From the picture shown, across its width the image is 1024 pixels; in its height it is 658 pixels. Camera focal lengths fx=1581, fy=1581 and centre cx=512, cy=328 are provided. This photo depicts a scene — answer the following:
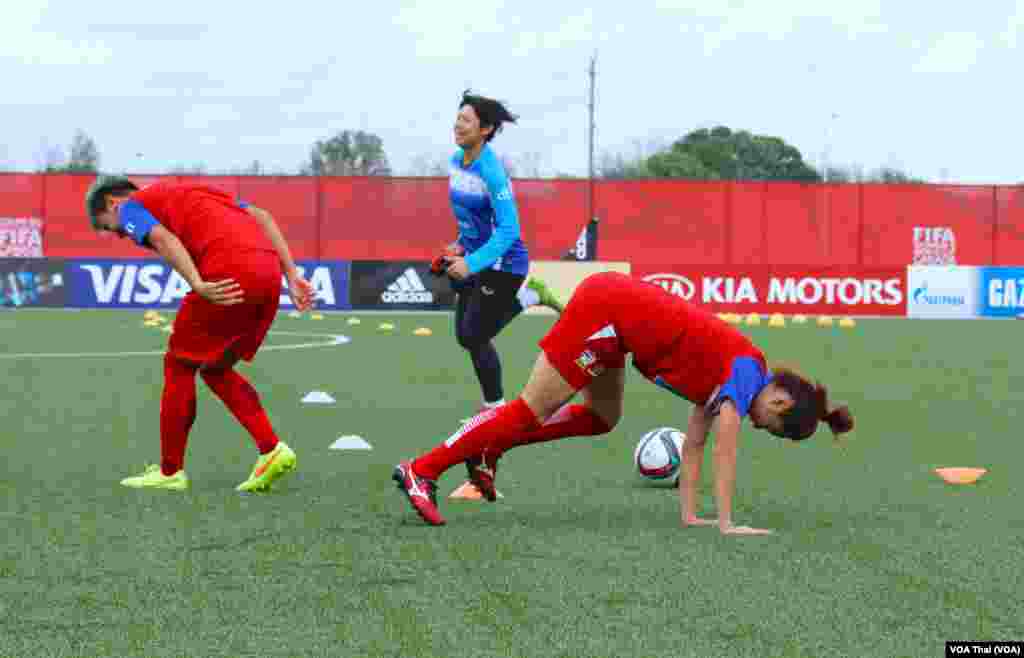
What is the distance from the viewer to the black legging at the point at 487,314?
8.61 meters

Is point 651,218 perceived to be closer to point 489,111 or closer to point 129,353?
point 129,353

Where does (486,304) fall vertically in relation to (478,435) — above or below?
above

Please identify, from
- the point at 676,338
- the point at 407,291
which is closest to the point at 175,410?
the point at 676,338

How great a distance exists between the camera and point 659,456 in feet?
24.7

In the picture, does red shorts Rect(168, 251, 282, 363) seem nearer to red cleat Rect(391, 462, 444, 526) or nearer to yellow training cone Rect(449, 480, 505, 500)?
yellow training cone Rect(449, 480, 505, 500)

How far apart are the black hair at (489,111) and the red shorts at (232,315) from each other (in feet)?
4.06

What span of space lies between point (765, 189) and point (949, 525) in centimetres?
4202

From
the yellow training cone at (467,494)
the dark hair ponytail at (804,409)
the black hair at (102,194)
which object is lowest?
the yellow training cone at (467,494)

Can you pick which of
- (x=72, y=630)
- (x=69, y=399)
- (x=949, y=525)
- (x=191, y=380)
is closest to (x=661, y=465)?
(x=949, y=525)

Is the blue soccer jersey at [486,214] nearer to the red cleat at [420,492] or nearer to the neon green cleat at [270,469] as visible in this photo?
the neon green cleat at [270,469]

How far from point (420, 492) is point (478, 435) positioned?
1.08ft

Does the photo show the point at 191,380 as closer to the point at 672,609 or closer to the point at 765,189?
the point at 672,609

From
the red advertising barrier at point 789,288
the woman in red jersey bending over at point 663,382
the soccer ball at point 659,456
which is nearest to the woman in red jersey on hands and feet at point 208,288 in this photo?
the woman in red jersey bending over at point 663,382

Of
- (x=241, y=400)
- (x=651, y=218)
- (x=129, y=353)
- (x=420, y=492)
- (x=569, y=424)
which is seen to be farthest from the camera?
(x=651, y=218)
